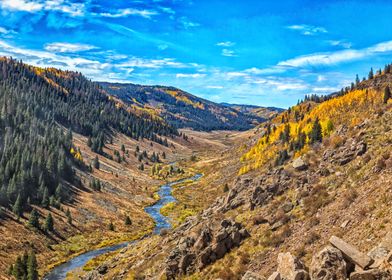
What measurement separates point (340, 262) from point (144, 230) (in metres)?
85.4

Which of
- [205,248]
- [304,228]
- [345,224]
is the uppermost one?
[345,224]

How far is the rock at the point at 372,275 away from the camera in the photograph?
16578mm

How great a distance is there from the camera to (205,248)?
120 feet

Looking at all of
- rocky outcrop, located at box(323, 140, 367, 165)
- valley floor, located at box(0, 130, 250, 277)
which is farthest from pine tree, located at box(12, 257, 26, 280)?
rocky outcrop, located at box(323, 140, 367, 165)

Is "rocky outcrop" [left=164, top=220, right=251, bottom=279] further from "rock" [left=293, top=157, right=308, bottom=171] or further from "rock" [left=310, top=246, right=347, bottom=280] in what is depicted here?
"rock" [left=310, top=246, right=347, bottom=280]

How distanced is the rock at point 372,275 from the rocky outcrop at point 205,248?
19.3m

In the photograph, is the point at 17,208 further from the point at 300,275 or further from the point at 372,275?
the point at 372,275

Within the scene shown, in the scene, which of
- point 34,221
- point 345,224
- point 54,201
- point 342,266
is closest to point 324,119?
point 54,201

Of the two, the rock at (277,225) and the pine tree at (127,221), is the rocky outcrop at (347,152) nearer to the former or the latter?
the rock at (277,225)

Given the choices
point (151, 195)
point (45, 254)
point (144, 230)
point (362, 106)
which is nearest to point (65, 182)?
point (151, 195)

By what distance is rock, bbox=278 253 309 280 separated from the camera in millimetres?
20125

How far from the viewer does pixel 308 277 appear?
20297 mm

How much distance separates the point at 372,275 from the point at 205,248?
2155 cm

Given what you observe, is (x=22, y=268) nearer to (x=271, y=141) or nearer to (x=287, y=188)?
(x=287, y=188)
